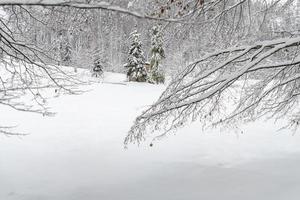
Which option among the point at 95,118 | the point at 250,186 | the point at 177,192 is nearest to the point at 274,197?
the point at 250,186

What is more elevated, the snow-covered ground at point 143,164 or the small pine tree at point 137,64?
the small pine tree at point 137,64

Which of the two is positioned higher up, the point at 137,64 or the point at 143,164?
the point at 137,64

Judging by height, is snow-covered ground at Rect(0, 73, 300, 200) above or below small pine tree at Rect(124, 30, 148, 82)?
below

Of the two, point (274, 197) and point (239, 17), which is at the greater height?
point (239, 17)

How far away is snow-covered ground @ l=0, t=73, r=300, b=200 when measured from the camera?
316 inches

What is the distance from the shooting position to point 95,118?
714 inches

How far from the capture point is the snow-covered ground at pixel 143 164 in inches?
316

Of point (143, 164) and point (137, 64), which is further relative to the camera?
point (137, 64)

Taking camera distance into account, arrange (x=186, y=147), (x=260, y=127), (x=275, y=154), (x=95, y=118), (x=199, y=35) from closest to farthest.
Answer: (x=199, y=35) → (x=275, y=154) → (x=186, y=147) → (x=260, y=127) → (x=95, y=118)

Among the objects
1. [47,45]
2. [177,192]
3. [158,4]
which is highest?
[158,4]

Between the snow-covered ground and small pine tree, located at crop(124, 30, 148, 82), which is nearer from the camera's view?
the snow-covered ground

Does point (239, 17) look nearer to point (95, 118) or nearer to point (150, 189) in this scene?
point (150, 189)

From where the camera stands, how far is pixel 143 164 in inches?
405

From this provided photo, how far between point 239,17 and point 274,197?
2834 millimetres
